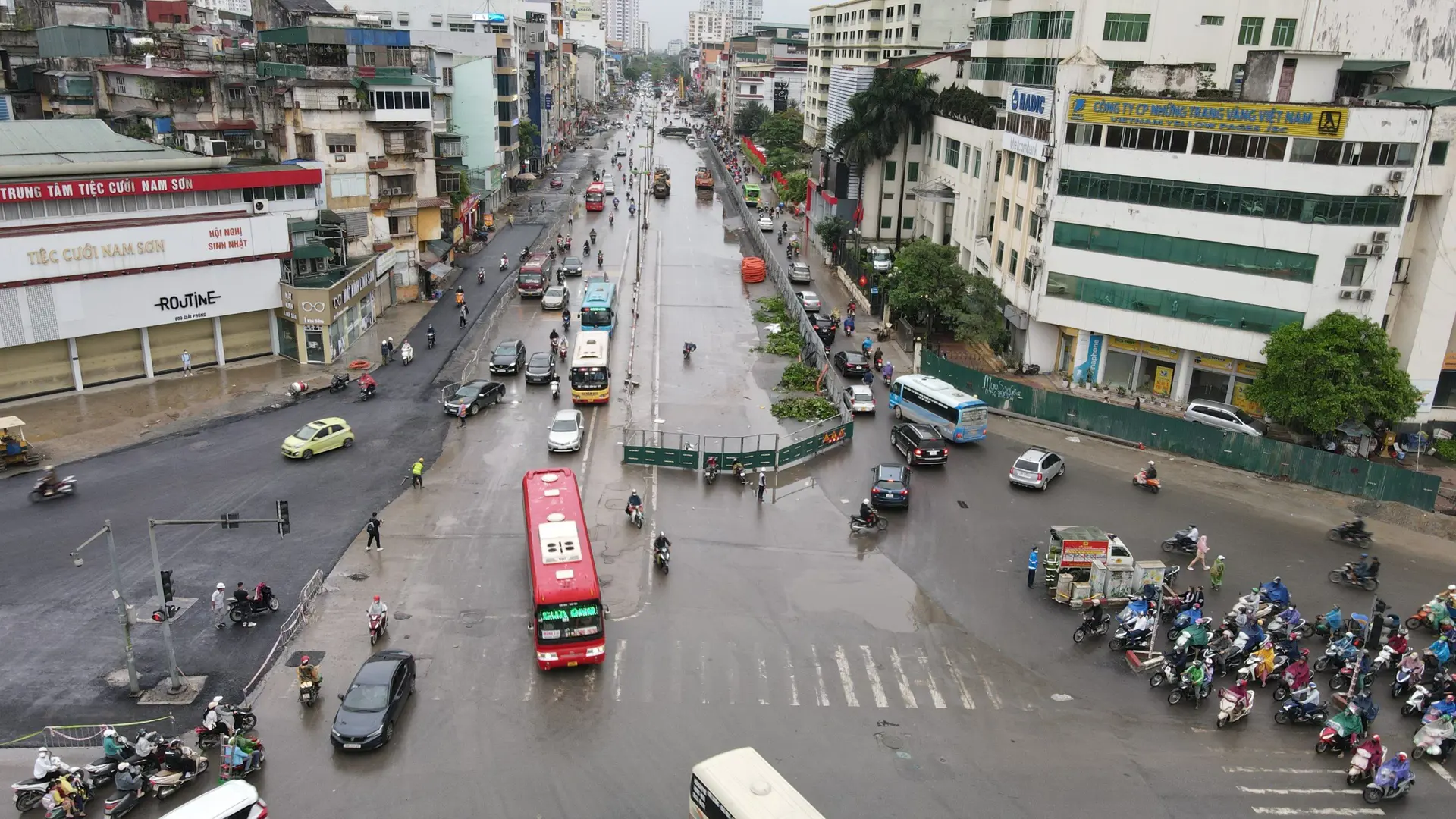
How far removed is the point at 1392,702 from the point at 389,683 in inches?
1083

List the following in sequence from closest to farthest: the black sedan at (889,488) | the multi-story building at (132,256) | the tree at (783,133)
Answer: the black sedan at (889,488), the multi-story building at (132,256), the tree at (783,133)

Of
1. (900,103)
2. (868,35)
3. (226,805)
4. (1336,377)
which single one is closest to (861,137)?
A: (900,103)

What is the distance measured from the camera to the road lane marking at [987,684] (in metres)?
27.1

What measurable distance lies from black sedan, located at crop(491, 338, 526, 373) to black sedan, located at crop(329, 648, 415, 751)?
29.0 metres

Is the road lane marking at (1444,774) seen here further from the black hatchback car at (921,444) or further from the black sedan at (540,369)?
the black sedan at (540,369)

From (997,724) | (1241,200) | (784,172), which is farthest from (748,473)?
(784,172)

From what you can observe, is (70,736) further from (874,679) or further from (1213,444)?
(1213,444)

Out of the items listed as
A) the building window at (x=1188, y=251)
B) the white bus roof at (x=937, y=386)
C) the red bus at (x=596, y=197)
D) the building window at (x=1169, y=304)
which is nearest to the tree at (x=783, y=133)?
the red bus at (x=596, y=197)

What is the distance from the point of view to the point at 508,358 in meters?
54.4

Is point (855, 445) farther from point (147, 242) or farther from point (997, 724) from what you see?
point (147, 242)

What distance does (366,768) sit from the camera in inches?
929

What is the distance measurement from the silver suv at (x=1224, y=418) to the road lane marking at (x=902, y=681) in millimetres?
24991

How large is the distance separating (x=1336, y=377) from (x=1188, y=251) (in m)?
9.30

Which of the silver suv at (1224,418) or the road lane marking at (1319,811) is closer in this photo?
the road lane marking at (1319,811)
